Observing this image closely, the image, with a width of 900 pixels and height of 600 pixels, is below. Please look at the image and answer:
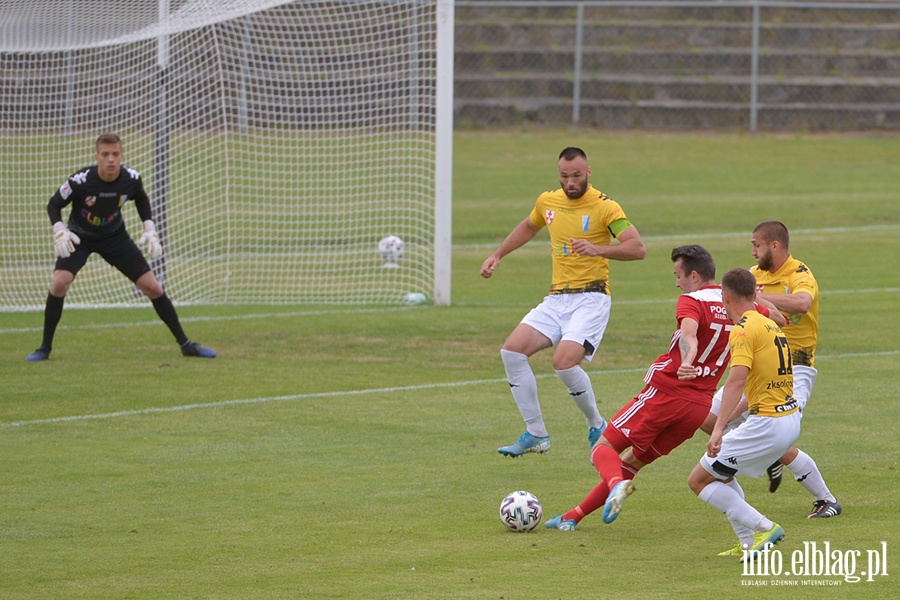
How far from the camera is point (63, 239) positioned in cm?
1323

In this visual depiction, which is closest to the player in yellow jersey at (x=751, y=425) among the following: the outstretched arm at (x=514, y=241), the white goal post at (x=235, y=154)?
the outstretched arm at (x=514, y=241)

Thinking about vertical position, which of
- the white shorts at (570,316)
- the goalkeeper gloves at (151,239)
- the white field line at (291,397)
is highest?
the goalkeeper gloves at (151,239)

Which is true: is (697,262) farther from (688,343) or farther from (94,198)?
(94,198)

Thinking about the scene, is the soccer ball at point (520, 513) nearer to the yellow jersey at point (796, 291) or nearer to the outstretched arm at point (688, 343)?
the outstretched arm at point (688, 343)

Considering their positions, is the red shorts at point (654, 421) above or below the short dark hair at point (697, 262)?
below

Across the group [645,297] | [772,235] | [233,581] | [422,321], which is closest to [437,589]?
[233,581]

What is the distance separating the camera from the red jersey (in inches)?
304

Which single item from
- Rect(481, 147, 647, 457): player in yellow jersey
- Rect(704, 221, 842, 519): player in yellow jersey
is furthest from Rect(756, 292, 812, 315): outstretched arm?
Rect(481, 147, 647, 457): player in yellow jersey

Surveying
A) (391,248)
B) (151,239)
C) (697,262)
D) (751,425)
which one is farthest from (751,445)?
(391,248)

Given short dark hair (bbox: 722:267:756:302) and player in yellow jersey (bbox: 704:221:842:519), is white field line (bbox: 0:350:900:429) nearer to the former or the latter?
player in yellow jersey (bbox: 704:221:842:519)

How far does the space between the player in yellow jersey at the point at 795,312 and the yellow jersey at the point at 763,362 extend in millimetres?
918

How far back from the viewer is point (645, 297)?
61.1 feet

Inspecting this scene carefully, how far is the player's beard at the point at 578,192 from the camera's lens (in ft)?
32.4

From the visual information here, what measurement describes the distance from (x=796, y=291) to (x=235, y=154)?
1468cm
